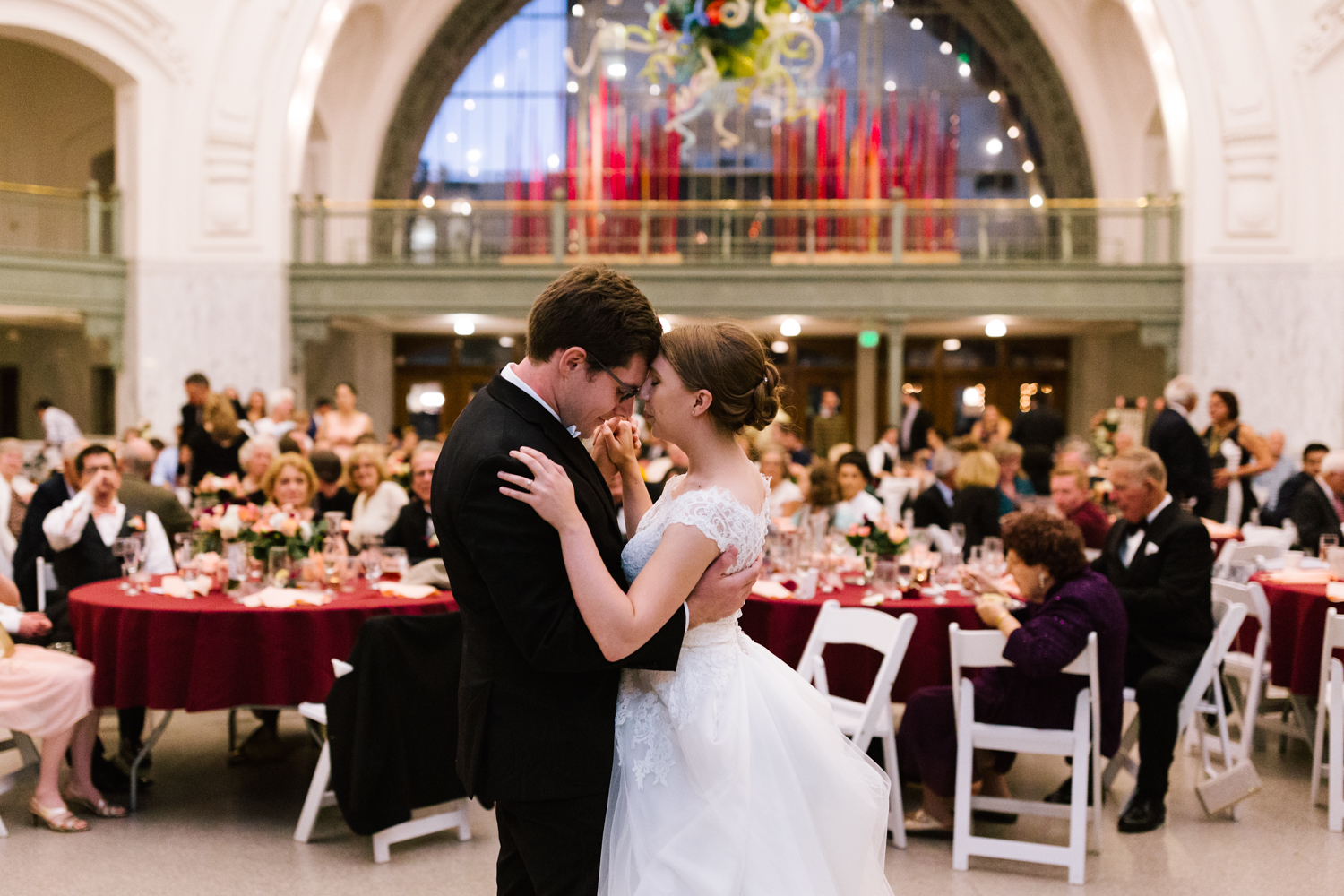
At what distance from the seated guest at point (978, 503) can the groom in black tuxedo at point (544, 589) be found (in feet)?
17.7

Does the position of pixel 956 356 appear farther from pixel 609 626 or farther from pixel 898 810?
pixel 609 626

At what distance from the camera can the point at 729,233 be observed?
1681cm

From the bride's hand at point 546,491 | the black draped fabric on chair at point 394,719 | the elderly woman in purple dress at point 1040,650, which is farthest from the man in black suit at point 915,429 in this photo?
the bride's hand at point 546,491

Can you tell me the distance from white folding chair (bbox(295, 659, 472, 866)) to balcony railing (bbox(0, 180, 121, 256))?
12.2 meters

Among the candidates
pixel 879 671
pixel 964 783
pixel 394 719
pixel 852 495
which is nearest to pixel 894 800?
pixel 964 783

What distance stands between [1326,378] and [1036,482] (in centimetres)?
763

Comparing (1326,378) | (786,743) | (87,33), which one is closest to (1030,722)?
(786,743)

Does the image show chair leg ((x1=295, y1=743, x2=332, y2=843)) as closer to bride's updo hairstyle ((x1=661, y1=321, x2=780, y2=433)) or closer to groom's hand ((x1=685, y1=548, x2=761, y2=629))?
groom's hand ((x1=685, y1=548, x2=761, y2=629))

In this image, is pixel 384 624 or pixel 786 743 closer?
pixel 786 743

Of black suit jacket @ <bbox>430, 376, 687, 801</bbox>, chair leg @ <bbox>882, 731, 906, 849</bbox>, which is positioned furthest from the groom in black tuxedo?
chair leg @ <bbox>882, 731, 906, 849</bbox>

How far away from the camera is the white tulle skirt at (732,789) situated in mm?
2301

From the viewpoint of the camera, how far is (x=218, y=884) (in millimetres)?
4199

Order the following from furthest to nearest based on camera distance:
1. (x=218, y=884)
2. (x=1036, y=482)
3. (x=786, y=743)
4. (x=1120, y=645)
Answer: (x=1036, y=482)
(x=1120, y=645)
(x=218, y=884)
(x=786, y=743)

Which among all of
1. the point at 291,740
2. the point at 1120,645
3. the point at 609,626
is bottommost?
the point at 291,740
